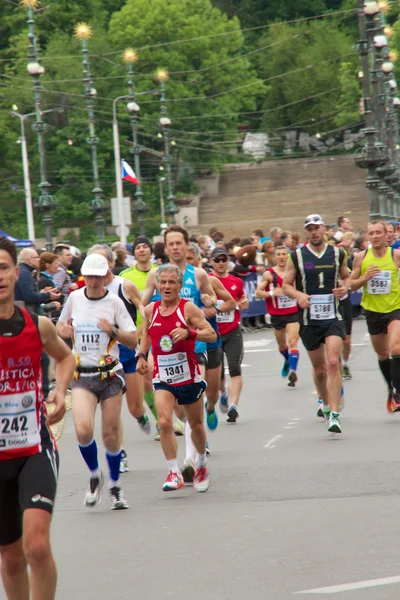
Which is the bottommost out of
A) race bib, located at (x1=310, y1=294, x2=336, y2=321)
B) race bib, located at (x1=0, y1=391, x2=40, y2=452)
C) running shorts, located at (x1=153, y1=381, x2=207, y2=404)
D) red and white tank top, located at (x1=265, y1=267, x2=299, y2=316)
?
red and white tank top, located at (x1=265, y1=267, x2=299, y2=316)

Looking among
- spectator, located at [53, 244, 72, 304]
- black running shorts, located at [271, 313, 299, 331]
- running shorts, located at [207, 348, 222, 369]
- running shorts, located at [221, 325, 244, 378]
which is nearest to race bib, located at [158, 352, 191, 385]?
running shorts, located at [207, 348, 222, 369]

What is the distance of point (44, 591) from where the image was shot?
5.29 meters

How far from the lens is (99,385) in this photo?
9352 millimetres

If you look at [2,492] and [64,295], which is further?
[64,295]

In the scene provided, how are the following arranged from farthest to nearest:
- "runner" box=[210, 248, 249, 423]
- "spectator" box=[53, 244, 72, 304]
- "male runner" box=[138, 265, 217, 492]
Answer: "spectator" box=[53, 244, 72, 304], "runner" box=[210, 248, 249, 423], "male runner" box=[138, 265, 217, 492]

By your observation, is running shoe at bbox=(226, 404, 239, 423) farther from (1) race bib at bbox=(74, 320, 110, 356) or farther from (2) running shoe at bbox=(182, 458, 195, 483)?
(1) race bib at bbox=(74, 320, 110, 356)

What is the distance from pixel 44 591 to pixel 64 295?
12579 mm

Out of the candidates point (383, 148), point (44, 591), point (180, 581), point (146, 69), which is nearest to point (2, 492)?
point (44, 591)

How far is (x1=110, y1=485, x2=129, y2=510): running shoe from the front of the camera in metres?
9.15

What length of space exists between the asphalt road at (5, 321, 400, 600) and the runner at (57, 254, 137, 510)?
0.31 metres

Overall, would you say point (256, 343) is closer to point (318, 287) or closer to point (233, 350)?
point (233, 350)

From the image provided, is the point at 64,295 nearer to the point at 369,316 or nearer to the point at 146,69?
the point at 369,316

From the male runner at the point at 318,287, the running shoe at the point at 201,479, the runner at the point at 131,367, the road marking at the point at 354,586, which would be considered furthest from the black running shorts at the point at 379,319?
the road marking at the point at 354,586

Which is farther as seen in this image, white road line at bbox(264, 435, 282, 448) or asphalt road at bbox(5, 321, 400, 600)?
white road line at bbox(264, 435, 282, 448)
